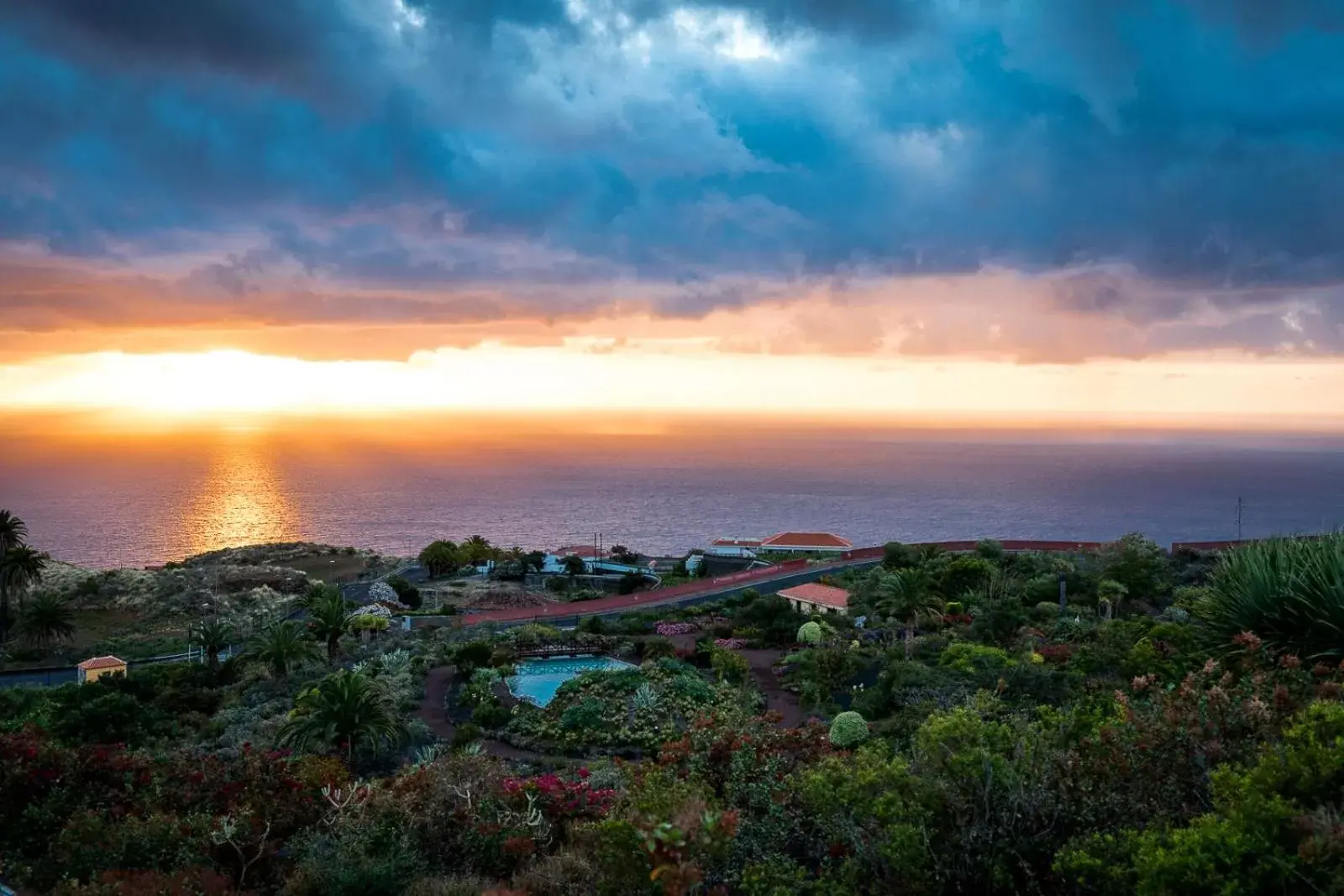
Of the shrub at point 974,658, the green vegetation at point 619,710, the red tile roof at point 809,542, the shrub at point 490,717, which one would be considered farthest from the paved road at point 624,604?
the shrub at point 974,658

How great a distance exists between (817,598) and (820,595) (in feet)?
0.68

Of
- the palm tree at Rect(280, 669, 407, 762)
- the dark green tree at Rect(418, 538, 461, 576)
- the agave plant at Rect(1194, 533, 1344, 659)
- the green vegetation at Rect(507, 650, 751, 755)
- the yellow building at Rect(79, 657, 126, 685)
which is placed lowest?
the dark green tree at Rect(418, 538, 461, 576)

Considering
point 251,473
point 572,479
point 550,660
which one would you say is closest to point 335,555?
point 550,660

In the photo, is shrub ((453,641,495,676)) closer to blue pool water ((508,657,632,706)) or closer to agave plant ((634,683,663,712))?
A: blue pool water ((508,657,632,706))

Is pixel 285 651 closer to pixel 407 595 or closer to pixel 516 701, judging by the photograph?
pixel 516 701

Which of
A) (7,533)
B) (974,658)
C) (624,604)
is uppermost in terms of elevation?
(974,658)

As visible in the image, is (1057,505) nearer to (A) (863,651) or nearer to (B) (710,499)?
(B) (710,499)

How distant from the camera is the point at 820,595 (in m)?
29.0

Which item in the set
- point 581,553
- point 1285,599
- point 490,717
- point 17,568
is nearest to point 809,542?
point 581,553

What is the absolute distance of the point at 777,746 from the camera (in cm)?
941

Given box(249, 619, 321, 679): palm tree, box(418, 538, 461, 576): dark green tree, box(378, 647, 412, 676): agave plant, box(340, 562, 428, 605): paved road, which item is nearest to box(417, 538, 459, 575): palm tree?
box(418, 538, 461, 576): dark green tree

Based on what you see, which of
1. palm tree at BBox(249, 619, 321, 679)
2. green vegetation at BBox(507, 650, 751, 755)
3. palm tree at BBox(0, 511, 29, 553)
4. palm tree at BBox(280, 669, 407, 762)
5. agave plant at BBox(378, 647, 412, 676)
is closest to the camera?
palm tree at BBox(280, 669, 407, 762)

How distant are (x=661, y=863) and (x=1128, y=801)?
3.38m

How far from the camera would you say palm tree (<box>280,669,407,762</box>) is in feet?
45.8
